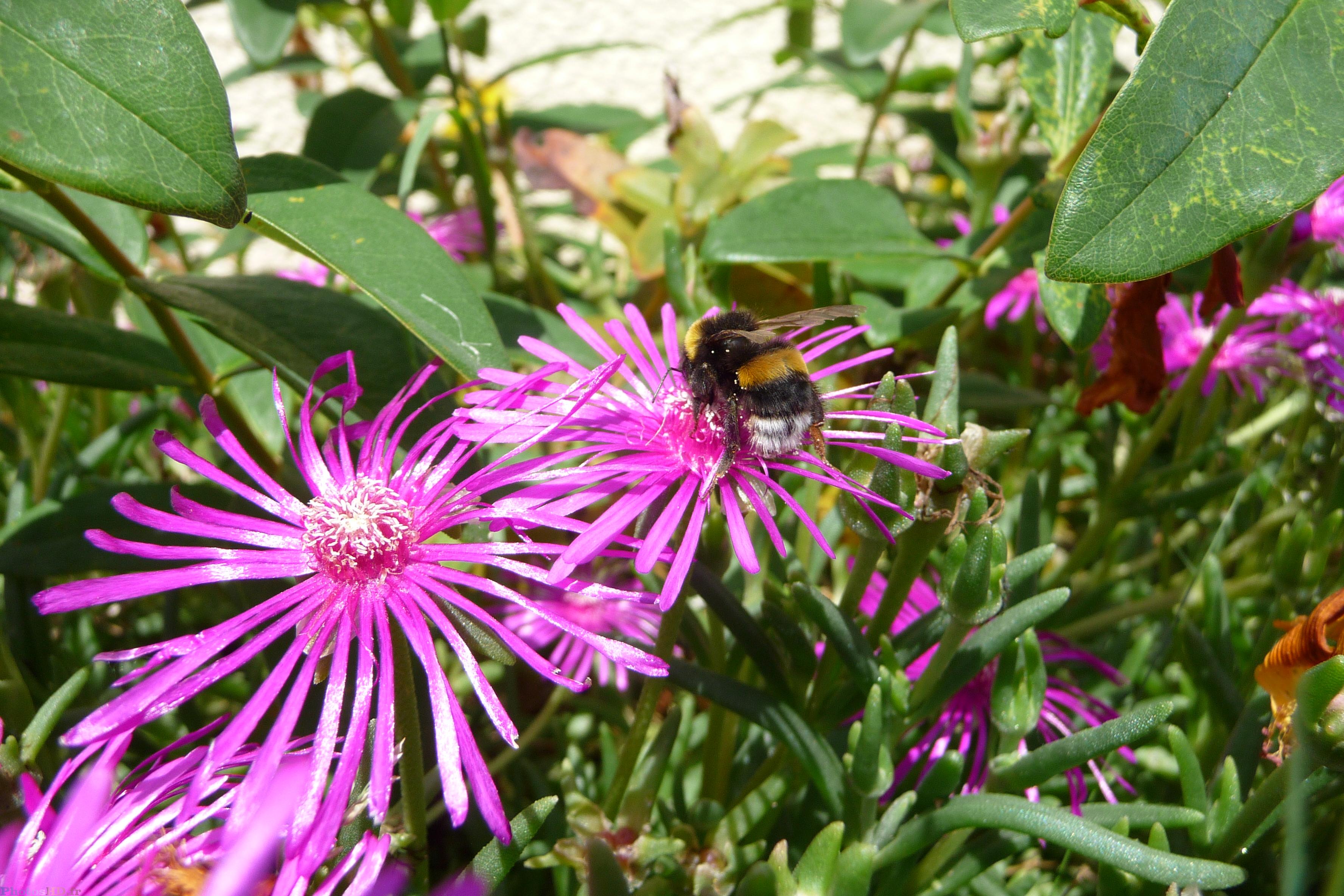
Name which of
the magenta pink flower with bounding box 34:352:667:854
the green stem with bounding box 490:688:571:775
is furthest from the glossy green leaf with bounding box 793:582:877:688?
the green stem with bounding box 490:688:571:775

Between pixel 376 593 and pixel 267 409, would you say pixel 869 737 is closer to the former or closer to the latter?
pixel 376 593

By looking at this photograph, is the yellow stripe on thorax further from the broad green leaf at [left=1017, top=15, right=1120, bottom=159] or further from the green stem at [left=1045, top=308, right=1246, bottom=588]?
the green stem at [left=1045, top=308, right=1246, bottom=588]

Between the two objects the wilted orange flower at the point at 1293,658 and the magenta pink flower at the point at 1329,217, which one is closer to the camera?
the wilted orange flower at the point at 1293,658

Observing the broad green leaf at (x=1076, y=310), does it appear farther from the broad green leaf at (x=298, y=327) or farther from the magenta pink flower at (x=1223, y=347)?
the broad green leaf at (x=298, y=327)

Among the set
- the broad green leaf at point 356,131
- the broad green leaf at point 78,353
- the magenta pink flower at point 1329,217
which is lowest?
the magenta pink flower at point 1329,217

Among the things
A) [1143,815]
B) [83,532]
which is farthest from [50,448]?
[1143,815]

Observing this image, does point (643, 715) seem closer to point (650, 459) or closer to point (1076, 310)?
point (650, 459)

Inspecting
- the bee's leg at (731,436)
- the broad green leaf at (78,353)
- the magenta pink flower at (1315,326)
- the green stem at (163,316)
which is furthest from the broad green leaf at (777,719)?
the magenta pink flower at (1315,326)
